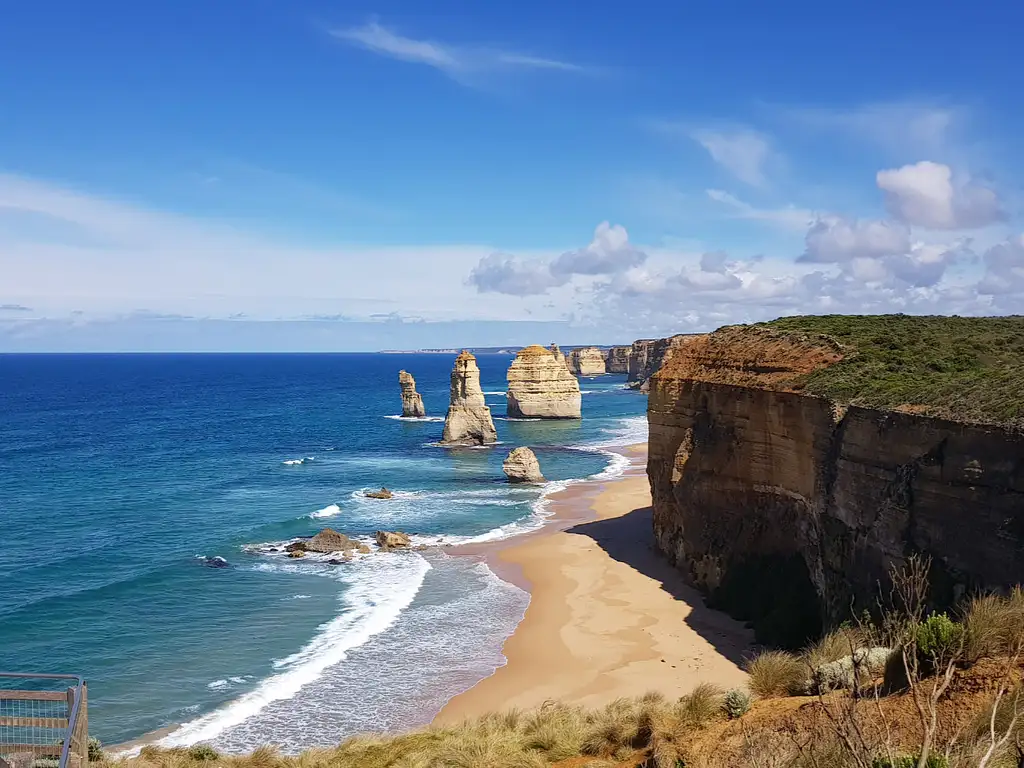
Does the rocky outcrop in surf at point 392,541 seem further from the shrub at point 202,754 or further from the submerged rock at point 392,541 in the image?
the shrub at point 202,754

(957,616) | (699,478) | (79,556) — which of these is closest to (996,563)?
(957,616)

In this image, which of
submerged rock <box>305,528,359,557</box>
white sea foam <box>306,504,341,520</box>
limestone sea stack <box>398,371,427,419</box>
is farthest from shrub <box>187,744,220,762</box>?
limestone sea stack <box>398,371,427,419</box>

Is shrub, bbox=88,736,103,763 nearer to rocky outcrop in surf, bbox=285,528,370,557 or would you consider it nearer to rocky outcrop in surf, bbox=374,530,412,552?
rocky outcrop in surf, bbox=285,528,370,557

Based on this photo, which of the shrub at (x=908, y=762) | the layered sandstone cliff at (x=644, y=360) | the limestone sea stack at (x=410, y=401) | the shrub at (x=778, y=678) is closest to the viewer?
the shrub at (x=908, y=762)

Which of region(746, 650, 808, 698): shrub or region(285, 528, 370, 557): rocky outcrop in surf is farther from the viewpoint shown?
region(285, 528, 370, 557): rocky outcrop in surf

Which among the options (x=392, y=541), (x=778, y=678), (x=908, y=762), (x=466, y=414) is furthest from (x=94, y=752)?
(x=466, y=414)

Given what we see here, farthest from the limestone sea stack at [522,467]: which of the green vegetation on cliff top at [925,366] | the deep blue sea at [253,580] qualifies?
the green vegetation on cliff top at [925,366]

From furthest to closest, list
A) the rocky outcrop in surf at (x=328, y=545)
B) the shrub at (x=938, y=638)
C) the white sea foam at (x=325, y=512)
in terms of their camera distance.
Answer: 1. the white sea foam at (x=325, y=512)
2. the rocky outcrop in surf at (x=328, y=545)
3. the shrub at (x=938, y=638)
